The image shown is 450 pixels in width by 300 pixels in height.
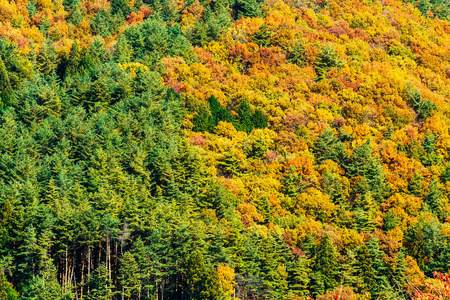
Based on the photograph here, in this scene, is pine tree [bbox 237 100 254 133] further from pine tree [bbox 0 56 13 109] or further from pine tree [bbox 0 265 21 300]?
Answer: pine tree [bbox 0 265 21 300]

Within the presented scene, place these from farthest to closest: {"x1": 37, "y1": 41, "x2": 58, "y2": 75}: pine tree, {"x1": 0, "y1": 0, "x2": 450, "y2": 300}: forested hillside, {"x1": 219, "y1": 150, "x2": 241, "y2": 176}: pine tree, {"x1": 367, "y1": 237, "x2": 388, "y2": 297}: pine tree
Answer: {"x1": 37, "y1": 41, "x2": 58, "y2": 75}: pine tree
{"x1": 219, "y1": 150, "x2": 241, "y2": 176}: pine tree
{"x1": 367, "y1": 237, "x2": 388, "y2": 297}: pine tree
{"x1": 0, "y1": 0, "x2": 450, "y2": 300}: forested hillside

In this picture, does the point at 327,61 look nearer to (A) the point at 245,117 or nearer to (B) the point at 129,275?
(A) the point at 245,117

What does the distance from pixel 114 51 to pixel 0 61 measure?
26067 mm

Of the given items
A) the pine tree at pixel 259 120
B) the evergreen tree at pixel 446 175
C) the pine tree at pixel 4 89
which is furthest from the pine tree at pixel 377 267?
the pine tree at pixel 4 89

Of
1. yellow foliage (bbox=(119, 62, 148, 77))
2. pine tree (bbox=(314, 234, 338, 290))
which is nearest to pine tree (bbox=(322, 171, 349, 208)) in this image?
pine tree (bbox=(314, 234, 338, 290))

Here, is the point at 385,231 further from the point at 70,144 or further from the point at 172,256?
the point at 70,144

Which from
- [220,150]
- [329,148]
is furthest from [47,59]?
[329,148]

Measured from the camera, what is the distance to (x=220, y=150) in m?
97.0

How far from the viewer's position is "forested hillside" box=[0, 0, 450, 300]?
226ft

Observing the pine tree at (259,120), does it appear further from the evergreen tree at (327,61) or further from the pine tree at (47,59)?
the pine tree at (47,59)

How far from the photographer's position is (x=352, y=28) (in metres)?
146

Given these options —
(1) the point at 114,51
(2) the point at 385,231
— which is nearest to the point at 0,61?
(1) the point at 114,51

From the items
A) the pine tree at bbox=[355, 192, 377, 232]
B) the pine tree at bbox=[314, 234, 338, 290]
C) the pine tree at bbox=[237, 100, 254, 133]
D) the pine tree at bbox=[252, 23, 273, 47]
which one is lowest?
the pine tree at bbox=[237, 100, 254, 133]

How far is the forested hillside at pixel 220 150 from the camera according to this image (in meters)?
68.9
